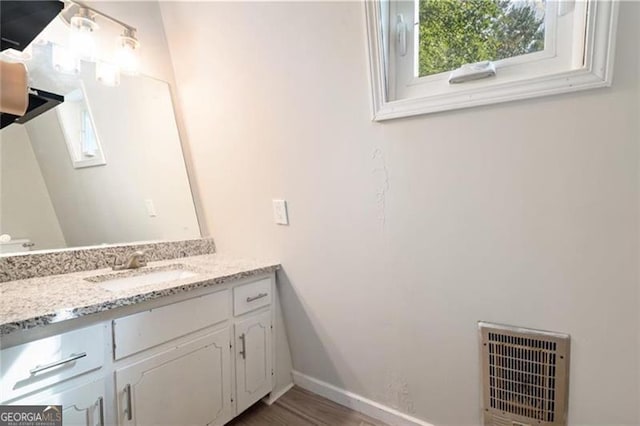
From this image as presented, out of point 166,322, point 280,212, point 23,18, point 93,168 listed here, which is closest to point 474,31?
point 280,212

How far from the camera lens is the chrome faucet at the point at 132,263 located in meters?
1.53

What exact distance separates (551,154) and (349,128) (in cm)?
75

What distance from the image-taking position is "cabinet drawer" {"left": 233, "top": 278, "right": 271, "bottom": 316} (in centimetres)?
149

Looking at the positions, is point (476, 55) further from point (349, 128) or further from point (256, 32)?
point (256, 32)

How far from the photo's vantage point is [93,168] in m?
1.60

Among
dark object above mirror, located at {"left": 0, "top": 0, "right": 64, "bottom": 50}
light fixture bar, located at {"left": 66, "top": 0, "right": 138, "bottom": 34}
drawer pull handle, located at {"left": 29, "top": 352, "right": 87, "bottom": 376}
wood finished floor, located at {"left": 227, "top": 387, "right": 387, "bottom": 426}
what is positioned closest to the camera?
dark object above mirror, located at {"left": 0, "top": 0, "right": 64, "bottom": 50}

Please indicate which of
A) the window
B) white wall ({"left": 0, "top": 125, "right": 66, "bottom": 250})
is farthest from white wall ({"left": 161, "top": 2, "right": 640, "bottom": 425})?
white wall ({"left": 0, "top": 125, "right": 66, "bottom": 250})

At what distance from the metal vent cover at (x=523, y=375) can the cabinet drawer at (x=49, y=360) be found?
1.35 m

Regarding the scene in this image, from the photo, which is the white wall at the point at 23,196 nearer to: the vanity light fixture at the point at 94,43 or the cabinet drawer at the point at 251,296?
the vanity light fixture at the point at 94,43

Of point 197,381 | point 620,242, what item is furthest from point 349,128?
point 197,381

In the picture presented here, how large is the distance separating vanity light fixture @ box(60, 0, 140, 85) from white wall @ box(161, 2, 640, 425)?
11.3 inches

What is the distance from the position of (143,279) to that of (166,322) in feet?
1.32

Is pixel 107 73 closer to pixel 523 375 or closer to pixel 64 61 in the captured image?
pixel 64 61

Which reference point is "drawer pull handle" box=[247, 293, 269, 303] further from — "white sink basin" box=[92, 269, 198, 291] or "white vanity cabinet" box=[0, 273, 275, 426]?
"white sink basin" box=[92, 269, 198, 291]
